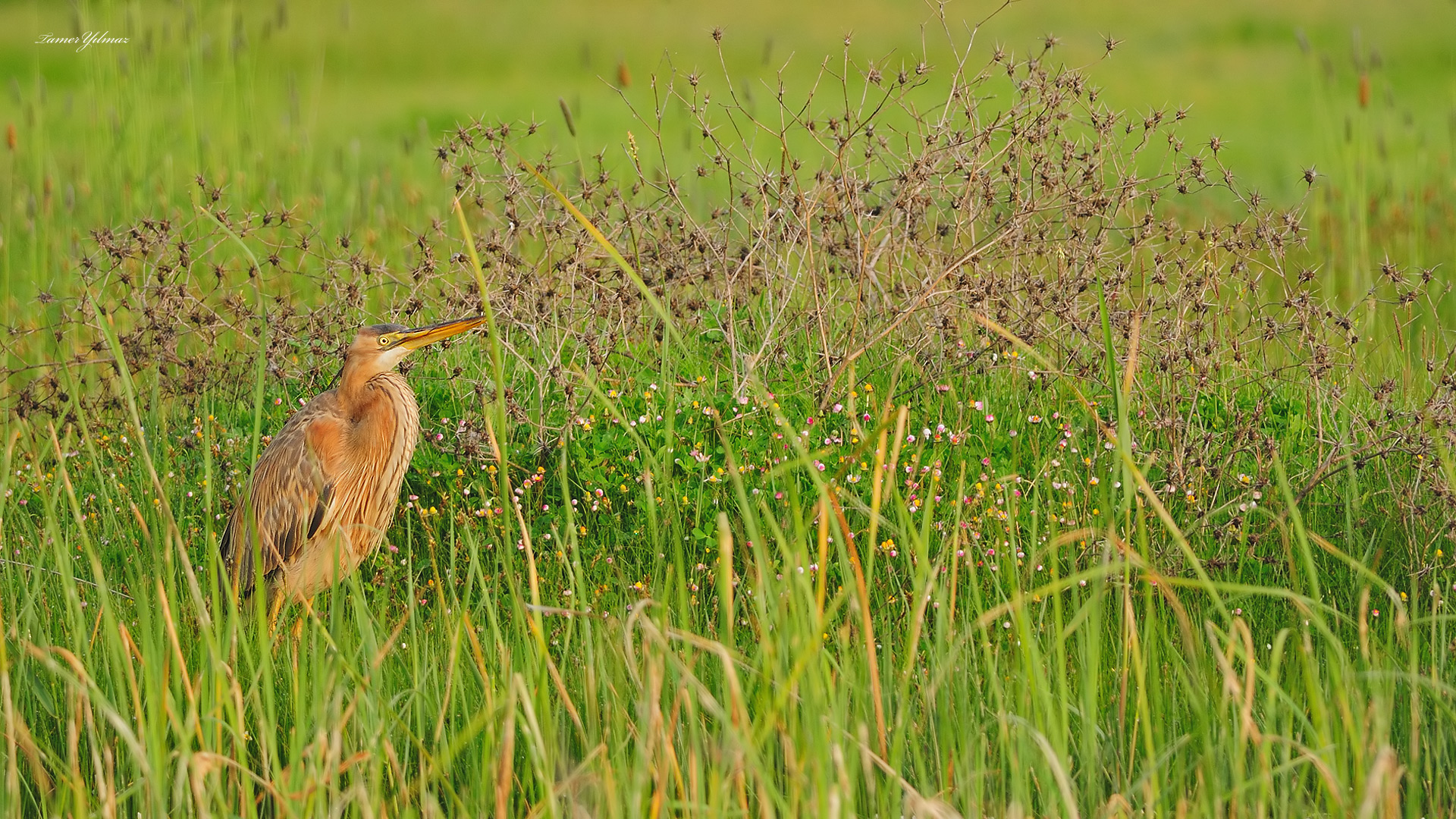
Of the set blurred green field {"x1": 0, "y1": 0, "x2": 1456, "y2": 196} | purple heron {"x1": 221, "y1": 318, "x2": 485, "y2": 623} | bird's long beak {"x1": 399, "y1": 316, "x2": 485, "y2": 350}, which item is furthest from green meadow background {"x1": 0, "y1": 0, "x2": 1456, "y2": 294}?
purple heron {"x1": 221, "y1": 318, "x2": 485, "y2": 623}

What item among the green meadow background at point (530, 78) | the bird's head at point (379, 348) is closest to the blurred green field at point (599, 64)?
the green meadow background at point (530, 78)

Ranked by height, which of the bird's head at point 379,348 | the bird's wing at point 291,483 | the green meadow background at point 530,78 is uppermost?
the green meadow background at point 530,78

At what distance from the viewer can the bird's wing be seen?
3.73m

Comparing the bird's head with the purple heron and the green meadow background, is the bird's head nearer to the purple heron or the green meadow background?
the purple heron

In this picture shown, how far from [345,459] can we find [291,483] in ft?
0.56

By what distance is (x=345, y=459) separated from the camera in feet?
12.3

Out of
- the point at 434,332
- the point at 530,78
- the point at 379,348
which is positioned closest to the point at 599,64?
the point at 530,78

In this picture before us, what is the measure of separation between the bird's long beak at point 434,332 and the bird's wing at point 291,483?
11.9 inches

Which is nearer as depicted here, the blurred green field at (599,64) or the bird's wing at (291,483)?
the bird's wing at (291,483)

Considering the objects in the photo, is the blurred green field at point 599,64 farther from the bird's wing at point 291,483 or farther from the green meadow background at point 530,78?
the bird's wing at point 291,483

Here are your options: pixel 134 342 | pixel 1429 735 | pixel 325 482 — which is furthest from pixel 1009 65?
pixel 134 342

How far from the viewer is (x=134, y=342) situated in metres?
4.26

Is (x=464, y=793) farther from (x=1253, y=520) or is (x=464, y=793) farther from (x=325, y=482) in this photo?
(x=1253, y=520)

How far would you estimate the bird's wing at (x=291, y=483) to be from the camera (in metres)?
3.73
